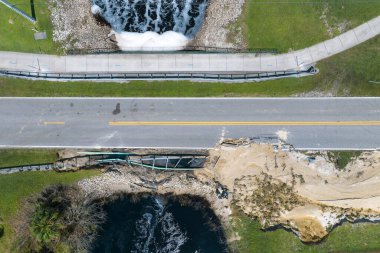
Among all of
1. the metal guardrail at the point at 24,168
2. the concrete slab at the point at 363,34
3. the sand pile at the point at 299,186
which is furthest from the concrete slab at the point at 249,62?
the metal guardrail at the point at 24,168

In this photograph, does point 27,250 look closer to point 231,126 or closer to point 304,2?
point 231,126

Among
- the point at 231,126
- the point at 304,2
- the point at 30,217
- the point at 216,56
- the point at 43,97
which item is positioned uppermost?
the point at 304,2

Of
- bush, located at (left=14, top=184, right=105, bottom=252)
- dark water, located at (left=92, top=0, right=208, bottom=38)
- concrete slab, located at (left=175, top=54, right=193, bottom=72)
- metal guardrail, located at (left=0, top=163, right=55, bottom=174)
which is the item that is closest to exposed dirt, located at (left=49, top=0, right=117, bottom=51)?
dark water, located at (left=92, top=0, right=208, bottom=38)

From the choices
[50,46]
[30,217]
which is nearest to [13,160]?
[30,217]

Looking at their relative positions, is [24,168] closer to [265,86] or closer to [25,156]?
[25,156]

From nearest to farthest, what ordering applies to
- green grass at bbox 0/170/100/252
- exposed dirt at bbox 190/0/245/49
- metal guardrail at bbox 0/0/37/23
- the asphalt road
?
the asphalt road, metal guardrail at bbox 0/0/37/23, exposed dirt at bbox 190/0/245/49, green grass at bbox 0/170/100/252

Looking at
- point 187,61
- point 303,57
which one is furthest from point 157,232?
point 303,57

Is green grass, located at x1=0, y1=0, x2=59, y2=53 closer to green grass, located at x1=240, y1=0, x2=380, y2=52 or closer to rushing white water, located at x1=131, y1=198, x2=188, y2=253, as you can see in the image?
rushing white water, located at x1=131, y1=198, x2=188, y2=253
